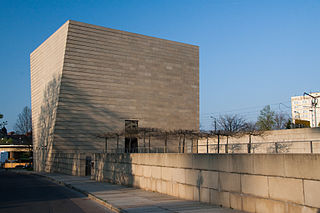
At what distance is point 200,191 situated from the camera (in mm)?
14094

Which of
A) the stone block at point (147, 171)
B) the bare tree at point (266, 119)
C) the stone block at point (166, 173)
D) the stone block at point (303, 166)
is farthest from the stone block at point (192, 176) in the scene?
the bare tree at point (266, 119)

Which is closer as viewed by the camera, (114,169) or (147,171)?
(147,171)

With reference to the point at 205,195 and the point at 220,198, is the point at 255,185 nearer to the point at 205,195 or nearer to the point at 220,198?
the point at 220,198

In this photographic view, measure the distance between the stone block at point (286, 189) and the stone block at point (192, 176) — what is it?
4.35 meters

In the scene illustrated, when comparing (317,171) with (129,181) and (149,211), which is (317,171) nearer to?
(149,211)

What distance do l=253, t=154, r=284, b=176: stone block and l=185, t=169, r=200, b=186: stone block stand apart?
12.1 ft

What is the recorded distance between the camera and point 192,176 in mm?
14766

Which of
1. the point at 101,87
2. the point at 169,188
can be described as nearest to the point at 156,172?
the point at 169,188

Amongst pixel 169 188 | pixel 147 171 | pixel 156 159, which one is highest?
pixel 156 159

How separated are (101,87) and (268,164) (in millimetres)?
46855

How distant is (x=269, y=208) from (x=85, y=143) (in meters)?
46.0

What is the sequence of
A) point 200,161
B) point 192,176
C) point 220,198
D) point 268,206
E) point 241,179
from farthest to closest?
point 192,176
point 200,161
point 220,198
point 241,179
point 268,206

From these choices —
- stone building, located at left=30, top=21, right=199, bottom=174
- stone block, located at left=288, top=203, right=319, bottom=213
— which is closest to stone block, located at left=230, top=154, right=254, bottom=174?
stone block, located at left=288, top=203, right=319, bottom=213

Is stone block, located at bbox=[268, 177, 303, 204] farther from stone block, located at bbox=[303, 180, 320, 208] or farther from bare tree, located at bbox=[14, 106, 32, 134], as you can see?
bare tree, located at bbox=[14, 106, 32, 134]
